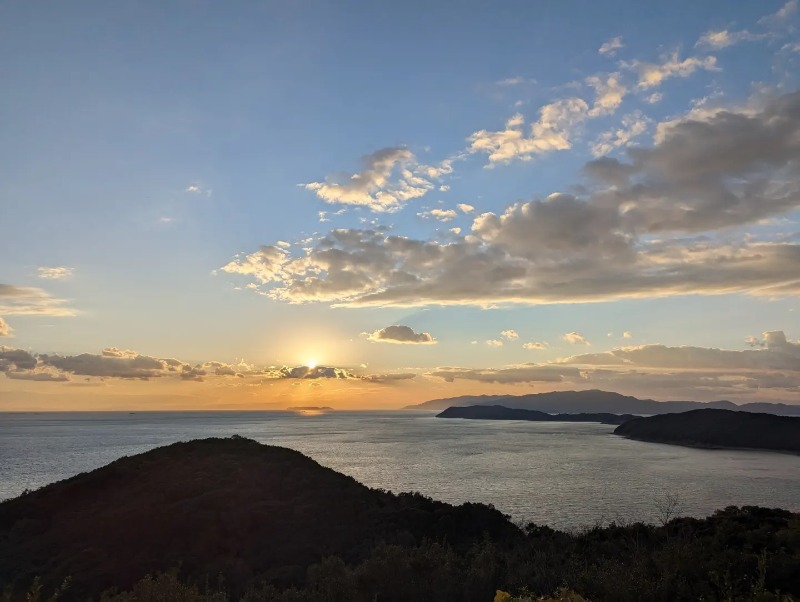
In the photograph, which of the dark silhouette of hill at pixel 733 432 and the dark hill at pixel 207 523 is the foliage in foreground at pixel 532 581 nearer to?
the dark hill at pixel 207 523

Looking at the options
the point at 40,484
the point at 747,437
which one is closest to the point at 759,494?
the point at 40,484

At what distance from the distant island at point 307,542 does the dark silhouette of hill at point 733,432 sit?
523 feet

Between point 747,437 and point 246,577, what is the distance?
611ft

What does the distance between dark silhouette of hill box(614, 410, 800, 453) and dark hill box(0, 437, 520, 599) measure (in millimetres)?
159241

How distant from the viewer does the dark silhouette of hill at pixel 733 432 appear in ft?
525

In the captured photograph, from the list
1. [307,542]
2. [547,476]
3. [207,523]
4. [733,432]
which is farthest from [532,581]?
[733,432]

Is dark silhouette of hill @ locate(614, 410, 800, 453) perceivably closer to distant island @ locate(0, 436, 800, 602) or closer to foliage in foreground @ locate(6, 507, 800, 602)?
distant island @ locate(0, 436, 800, 602)

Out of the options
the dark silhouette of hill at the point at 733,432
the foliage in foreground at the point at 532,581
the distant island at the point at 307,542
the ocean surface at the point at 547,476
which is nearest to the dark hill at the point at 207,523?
the distant island at the point at 307,542

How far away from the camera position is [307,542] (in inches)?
1145

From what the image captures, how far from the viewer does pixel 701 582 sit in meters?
9.39

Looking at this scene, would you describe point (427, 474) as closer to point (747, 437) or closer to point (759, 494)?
point (759, 494)

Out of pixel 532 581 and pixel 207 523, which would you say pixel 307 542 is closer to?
pixel 207 523

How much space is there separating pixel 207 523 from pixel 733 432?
613 feet

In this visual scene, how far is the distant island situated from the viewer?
A: 10.7 meters
